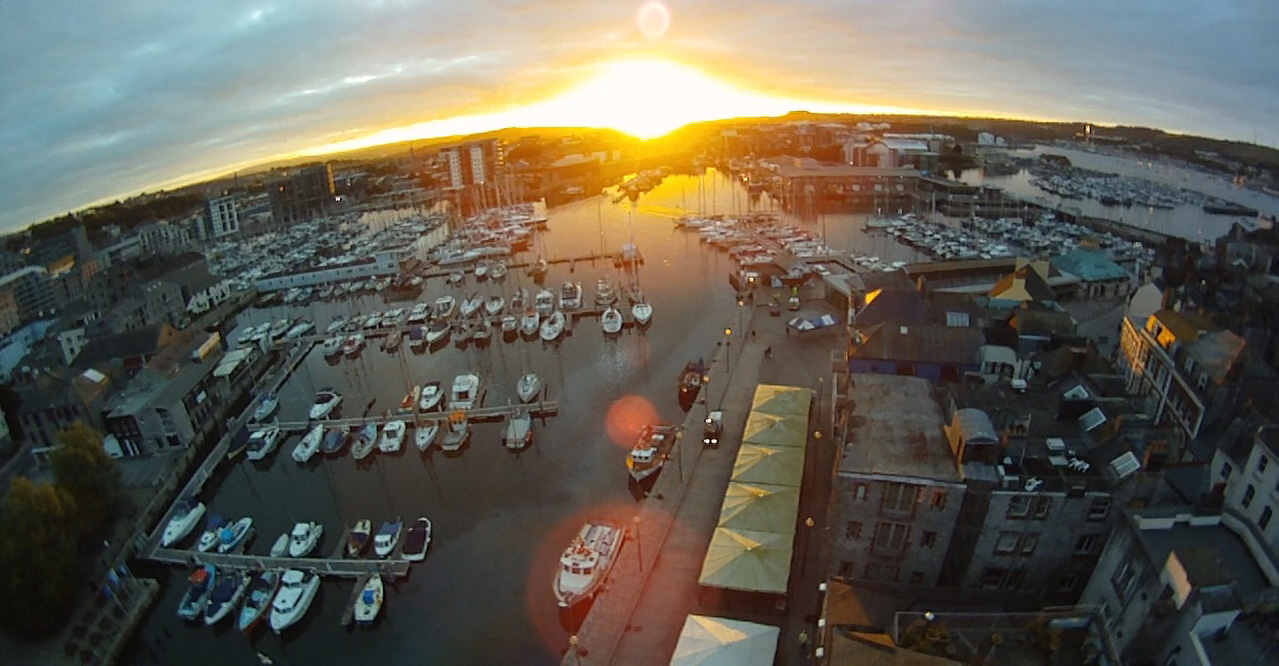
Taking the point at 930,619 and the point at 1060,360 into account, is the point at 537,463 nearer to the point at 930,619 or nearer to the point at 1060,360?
the point at 930,619

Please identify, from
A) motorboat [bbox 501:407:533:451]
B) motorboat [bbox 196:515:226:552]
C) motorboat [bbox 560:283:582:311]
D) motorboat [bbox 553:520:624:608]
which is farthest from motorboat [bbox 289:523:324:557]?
motorboat [bbox 560:283:582:311]

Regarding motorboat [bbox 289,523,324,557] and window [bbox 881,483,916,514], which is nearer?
window [bbox 881,483,916,514]

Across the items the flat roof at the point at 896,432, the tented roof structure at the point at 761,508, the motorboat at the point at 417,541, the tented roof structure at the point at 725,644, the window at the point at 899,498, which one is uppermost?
the flat roof at the point at 896,432

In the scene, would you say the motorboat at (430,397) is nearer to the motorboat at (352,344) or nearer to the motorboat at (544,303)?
the motorboat at (352,344)

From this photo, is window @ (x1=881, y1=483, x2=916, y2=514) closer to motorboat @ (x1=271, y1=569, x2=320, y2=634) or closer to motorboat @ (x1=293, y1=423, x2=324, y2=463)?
motorboat @ (x1=271, y1=569, x2=320, y2=634)

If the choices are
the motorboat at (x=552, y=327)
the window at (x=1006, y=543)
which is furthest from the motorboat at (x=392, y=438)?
the window at (x=1006, y=543)
